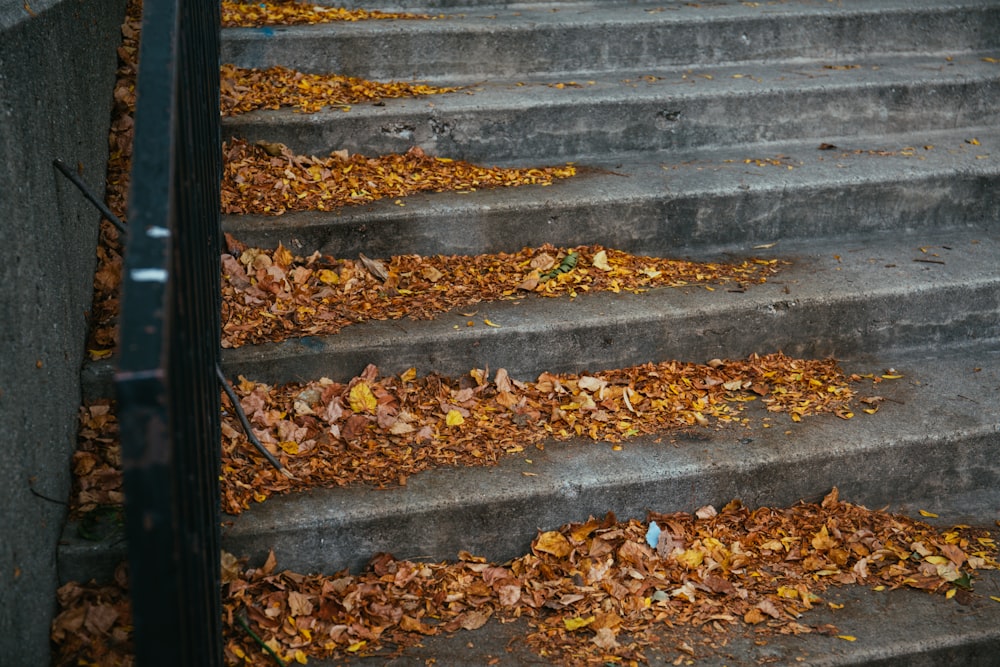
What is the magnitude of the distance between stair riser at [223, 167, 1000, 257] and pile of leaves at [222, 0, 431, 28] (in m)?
1.47

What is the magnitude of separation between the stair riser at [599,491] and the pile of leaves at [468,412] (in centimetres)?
9

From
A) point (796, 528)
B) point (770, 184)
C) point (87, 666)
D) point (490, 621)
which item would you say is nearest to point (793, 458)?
point (796, 528)

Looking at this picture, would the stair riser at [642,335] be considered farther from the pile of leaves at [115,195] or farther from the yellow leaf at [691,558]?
the yellow leaf at [691,558]

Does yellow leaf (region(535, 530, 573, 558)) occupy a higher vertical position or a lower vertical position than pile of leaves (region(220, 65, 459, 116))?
lower

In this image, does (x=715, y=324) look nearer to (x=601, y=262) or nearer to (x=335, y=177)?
(x=601, y=262)

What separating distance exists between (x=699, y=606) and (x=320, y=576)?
1121mm

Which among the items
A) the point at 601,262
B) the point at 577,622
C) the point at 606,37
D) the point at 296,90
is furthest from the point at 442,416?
the point at 606,37

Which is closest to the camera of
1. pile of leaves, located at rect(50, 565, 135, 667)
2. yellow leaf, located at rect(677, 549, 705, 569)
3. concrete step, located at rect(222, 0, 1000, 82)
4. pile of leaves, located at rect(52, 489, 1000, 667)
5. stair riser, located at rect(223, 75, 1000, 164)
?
pile of leaves, located at rect(50, 565, 135, 667)

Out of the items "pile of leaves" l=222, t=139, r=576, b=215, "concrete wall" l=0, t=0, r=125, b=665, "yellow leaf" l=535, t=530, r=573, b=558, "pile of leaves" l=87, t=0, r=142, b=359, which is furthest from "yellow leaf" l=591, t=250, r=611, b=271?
"concrete wall" l=0, t=0, r=125, b=665

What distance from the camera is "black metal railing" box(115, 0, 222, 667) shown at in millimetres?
1286

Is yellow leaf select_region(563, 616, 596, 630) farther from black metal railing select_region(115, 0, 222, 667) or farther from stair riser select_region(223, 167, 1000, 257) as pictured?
stair riser select_region(223, 167, 1000, 257)

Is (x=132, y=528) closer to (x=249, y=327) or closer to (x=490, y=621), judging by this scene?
(x=490, y=621)

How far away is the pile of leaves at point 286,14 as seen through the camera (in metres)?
4.57

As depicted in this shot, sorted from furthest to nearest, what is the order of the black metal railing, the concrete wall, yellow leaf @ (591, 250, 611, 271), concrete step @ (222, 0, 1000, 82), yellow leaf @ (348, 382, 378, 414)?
1. concrete step @ (222, 0, 1000, 82)
2. yellow leaf @ (591, 250, 611, 271)
3. yellow leaf @ (348, 382, 378, 414)
4. the concrete wall
5. the black metal railing
